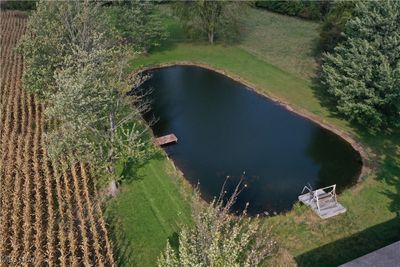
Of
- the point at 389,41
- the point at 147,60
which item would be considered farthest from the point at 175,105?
the point at 389,41

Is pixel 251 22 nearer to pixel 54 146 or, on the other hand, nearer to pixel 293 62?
pixel 293 62

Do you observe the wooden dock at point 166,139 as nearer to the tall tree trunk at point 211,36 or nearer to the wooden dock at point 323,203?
the wooden dock at point 323,203

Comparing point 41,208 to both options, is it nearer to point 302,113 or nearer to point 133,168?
point 133,168

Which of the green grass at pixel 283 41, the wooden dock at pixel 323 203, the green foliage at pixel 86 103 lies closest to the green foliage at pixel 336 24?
the green grass at pixel 283 41

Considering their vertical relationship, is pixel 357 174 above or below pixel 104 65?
below

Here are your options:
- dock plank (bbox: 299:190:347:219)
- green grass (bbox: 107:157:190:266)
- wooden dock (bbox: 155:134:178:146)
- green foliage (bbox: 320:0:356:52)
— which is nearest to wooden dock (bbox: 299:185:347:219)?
dock plank (bbox: 299:190:347:219)

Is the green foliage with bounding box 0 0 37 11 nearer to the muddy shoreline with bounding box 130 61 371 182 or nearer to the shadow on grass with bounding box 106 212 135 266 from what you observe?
the muddy shoreline with bounding box 130 61 371 182

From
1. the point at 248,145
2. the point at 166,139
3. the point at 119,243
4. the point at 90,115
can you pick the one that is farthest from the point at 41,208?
the point at 248,145
